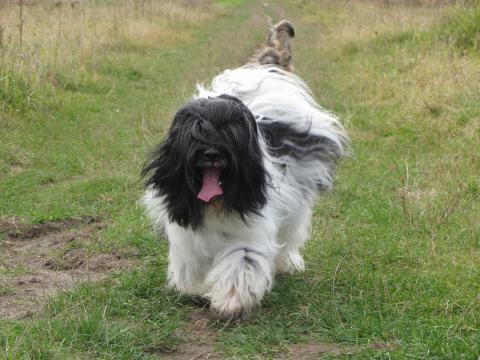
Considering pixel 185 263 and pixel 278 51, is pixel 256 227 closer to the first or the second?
pixel 185 263

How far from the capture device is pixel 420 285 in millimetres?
4453

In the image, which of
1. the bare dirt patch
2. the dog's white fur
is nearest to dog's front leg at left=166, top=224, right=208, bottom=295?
the dog's white fur

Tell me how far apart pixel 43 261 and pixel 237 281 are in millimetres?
1766

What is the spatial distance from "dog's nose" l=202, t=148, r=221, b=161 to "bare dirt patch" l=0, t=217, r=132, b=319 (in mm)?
1283

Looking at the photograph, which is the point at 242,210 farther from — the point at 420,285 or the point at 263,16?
the point at 263,16

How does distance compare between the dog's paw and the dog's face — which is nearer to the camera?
the dog's face

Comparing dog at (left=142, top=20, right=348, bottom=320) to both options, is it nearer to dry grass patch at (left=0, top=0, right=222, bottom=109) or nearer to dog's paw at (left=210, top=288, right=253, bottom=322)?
dog's paw at (left=210, top=288, right=253, bottom=322)

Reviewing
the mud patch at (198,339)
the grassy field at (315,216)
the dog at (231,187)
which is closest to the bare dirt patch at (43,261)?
the grassy field at (315,216)

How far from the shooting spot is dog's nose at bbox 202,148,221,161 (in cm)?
386

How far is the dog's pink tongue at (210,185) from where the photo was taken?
390 centimetres

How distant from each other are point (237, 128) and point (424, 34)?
423 inches

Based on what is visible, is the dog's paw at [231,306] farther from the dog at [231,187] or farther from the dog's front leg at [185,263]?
the dog's front leg at [185,263]

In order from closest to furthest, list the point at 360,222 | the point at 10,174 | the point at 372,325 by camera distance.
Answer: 1. the point at 372,325
2. the point at 360,222
3. the point at 10,174

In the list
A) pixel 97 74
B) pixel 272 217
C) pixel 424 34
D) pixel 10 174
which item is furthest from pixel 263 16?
pixel 272 217
